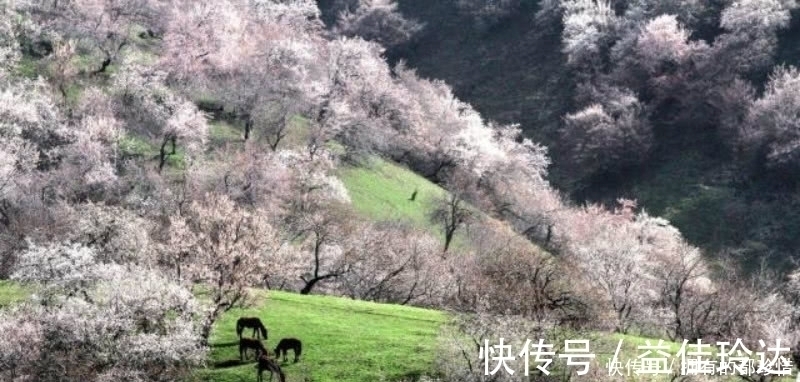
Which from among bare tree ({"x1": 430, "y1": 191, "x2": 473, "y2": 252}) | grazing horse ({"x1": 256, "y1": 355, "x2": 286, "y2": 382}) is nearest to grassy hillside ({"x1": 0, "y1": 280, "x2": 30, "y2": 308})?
grazing horse ({"x1": 256, "y1": 355, "x2": 286, "y2": 382})

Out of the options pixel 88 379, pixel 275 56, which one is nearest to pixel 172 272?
pixel 88 379

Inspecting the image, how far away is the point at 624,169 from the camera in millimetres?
115812

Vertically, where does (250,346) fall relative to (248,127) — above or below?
below

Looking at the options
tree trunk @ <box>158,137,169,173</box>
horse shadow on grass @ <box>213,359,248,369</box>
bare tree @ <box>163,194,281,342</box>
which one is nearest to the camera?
horse shadow on grass @ <box>213,359,248,369</box>

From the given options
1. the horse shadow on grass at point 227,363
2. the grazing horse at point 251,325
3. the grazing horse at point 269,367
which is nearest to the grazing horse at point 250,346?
the horse shadow on grass at point 227,363

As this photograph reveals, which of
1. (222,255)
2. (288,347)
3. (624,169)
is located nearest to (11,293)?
(222,255)

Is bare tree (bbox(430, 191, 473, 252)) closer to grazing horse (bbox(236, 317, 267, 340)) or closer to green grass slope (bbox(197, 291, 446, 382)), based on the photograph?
green grass slope (bbox(197, 291, 446, 382))

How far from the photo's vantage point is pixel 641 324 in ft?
211

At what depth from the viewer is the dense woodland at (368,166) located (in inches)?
1679

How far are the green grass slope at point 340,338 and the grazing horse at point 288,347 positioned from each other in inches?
21.1

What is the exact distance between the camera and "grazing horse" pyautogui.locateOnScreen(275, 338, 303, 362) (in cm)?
4034

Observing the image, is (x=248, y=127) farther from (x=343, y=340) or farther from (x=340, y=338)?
(x=343, y=340)

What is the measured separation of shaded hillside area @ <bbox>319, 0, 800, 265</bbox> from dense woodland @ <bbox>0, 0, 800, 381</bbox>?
499 millimetres

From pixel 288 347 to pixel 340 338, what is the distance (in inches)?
174
